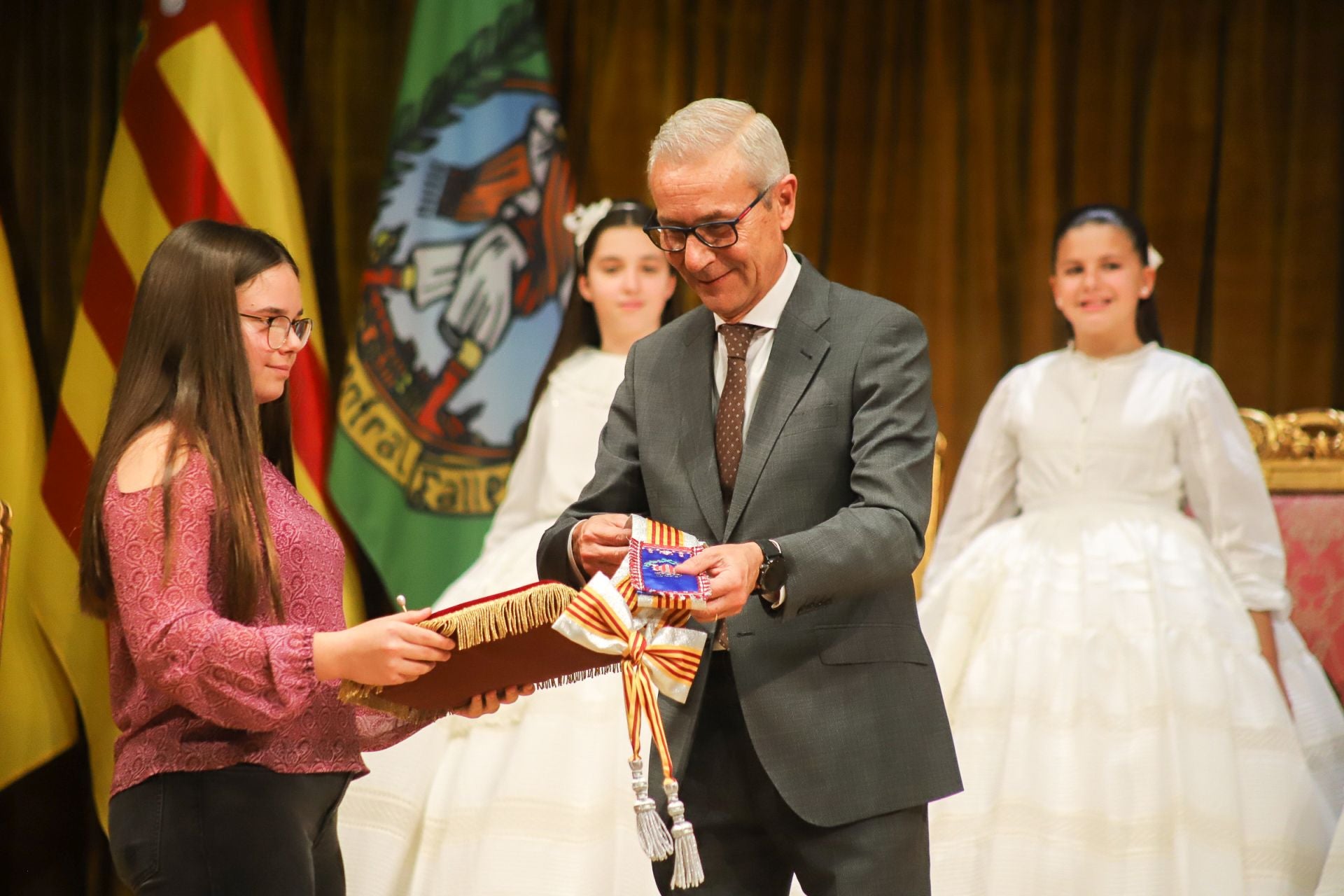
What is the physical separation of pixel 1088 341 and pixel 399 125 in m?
2.05

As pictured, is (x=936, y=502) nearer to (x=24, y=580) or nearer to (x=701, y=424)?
(x=701, y=424)

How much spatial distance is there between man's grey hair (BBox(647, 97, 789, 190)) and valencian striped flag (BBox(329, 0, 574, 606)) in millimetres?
2317

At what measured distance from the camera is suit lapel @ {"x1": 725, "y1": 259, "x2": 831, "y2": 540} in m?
1.73

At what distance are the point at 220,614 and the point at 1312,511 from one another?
301 centimetres

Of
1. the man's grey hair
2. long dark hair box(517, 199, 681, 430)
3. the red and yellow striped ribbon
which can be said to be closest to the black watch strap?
the red and yellow striped ribbon

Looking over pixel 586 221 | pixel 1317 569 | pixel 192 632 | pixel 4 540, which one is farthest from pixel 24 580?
pixel 1317 569

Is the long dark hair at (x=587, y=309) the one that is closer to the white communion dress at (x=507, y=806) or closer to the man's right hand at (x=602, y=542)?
the white communion dress at (x=507, y=806)

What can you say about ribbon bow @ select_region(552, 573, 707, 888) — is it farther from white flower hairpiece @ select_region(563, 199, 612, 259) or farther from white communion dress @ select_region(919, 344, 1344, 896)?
white flower hairpiece @ select_region(563, 199, 612, 259)

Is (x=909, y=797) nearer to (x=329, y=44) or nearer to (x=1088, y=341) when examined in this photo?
(x=1088, y=341)

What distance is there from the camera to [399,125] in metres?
4.18

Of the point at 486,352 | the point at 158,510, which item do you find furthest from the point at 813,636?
the point at 486,352

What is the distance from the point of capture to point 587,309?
375 centimetres

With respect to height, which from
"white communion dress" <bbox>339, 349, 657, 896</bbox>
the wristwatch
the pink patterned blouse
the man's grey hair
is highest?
the man's grey hair

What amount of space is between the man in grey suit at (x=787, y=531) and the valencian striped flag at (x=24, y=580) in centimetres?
232
